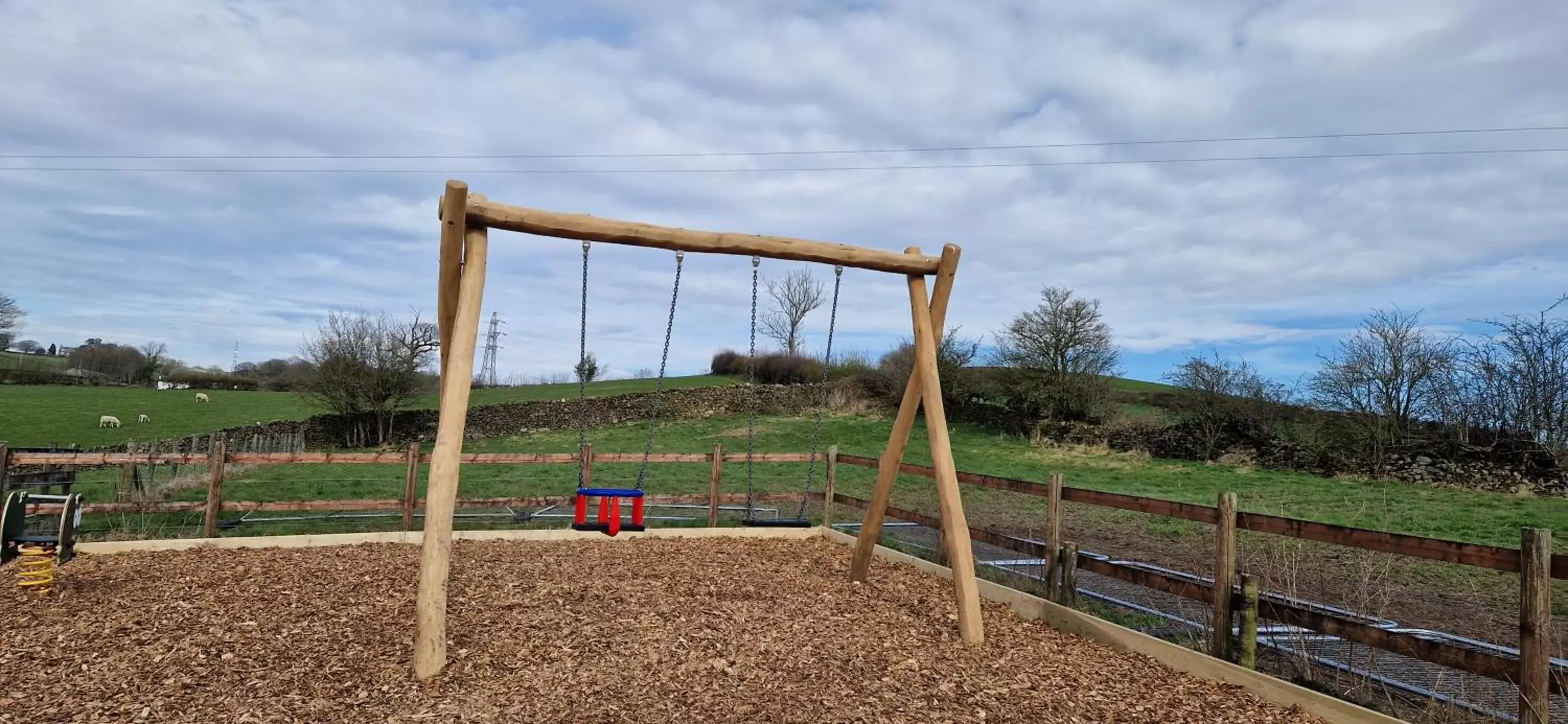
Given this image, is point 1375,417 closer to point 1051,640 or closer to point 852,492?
point 852,492

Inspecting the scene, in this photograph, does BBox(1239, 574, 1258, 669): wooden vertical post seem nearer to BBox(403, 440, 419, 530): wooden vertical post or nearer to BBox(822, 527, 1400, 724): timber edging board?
BBox(822, 527, 1400, 724): timber edging board

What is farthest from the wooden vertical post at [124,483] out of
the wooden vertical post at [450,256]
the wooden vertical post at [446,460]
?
the wooden vertical post at [446,460]

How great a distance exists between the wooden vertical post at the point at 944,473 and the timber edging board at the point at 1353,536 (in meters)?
0.99

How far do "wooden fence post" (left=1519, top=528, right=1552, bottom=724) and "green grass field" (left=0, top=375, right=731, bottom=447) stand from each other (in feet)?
81.1

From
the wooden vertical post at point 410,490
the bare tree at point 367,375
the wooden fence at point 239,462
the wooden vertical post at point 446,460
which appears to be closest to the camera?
the wooden vertical post at point 446,460

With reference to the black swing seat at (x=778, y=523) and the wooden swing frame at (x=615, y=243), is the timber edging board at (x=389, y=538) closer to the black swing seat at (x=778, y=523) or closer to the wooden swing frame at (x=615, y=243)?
the black swing seat at (x=778, y=523)

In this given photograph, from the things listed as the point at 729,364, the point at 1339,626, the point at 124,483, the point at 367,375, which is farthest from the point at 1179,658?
the point at 729,364

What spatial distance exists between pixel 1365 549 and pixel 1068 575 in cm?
206

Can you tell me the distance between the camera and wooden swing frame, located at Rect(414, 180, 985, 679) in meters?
4.16

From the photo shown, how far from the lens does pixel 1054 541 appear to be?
5727mm

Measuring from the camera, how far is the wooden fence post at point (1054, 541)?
5.70m

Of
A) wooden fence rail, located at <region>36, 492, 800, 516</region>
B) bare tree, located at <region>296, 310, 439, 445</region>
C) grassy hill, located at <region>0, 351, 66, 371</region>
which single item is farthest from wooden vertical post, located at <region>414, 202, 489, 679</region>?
grassy hill, located at <region>0, 351, 66, 371</region>

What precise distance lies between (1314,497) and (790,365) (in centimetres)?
1955

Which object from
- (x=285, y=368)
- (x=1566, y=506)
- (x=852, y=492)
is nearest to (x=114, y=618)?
(x=852, y=492)
